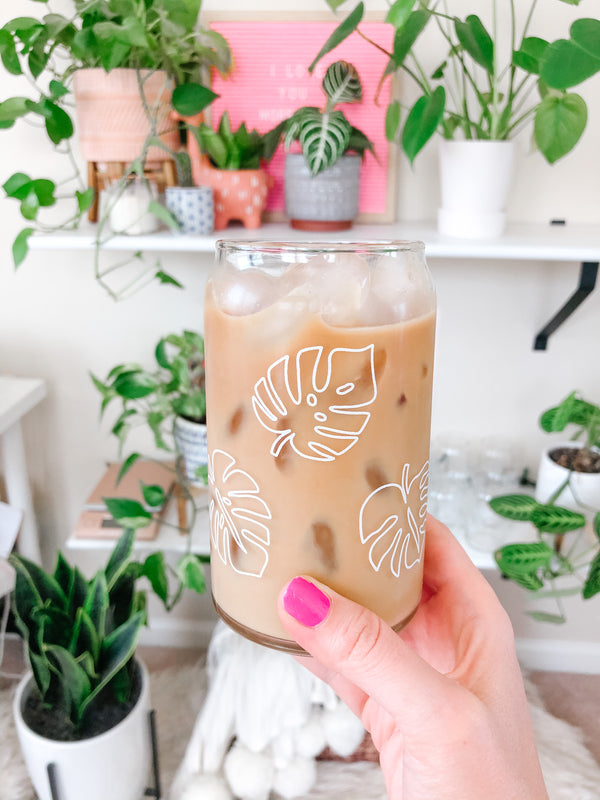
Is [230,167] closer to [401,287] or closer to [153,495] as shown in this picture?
[153,495]

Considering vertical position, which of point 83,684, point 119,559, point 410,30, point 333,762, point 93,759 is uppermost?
point 410,30

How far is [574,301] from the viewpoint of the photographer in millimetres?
1082

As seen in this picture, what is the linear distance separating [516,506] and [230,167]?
29.2 inches

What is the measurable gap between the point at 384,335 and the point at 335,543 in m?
0.15

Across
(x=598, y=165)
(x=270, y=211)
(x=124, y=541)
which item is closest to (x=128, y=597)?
(x=124, y=541)

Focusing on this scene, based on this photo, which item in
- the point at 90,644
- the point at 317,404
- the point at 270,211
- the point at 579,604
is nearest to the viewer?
the point at 317,404

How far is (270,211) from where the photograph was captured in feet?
3.80

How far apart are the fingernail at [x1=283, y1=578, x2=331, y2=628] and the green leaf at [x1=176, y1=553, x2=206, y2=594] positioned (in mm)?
753

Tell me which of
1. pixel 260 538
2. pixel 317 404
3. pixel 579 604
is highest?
pixel 317 404

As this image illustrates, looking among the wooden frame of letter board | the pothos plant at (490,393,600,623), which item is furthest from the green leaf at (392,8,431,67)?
the pothos plant at (490,393,600,623)

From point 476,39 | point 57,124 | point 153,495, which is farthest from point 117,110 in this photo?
point 153,495

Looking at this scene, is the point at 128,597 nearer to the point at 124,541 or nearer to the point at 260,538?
the point at 124,541

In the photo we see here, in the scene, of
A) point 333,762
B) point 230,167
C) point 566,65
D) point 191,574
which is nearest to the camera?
point 566,65

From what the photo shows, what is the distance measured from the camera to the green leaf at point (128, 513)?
1.14 meters
